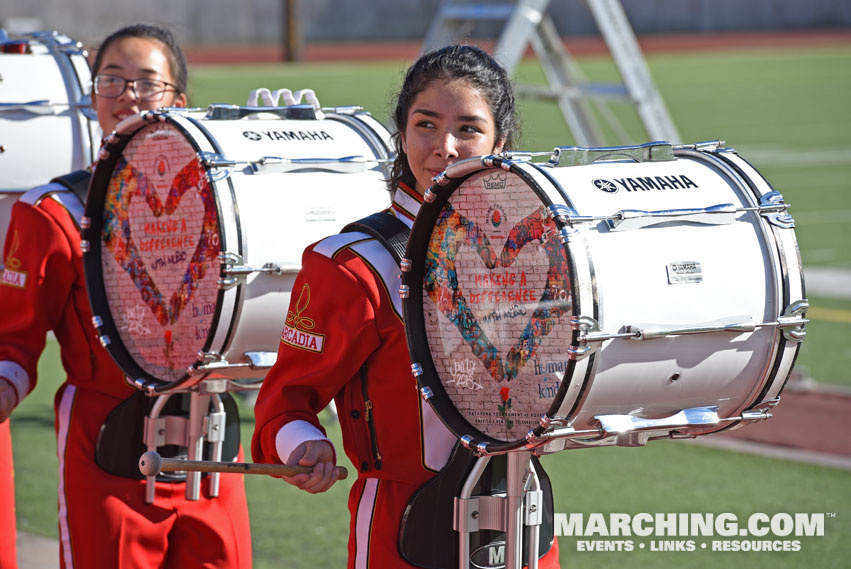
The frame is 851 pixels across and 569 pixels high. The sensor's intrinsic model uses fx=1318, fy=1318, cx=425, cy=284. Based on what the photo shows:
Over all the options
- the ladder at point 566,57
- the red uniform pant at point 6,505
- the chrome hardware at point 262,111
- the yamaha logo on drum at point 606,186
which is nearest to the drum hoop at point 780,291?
the yamaha logo on drum at point 606,186

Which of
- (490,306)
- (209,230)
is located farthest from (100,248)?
(490,306)

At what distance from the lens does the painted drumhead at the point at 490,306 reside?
230cm

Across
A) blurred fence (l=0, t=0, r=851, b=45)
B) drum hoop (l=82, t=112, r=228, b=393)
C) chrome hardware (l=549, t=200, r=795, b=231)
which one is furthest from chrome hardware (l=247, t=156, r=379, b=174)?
blurred fence (l=0, t=0, r=851, b=45)

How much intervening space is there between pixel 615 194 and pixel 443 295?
1.29ft

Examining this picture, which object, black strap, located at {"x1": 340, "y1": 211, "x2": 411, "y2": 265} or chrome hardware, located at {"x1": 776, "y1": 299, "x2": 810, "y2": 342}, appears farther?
black strap, located at {"x1": 340, "y1": 211, "x2": 411, "y2": 265}

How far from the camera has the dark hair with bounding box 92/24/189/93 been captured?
3648mm

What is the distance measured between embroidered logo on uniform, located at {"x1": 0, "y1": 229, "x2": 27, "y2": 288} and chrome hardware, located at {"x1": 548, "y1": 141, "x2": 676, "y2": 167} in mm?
1630

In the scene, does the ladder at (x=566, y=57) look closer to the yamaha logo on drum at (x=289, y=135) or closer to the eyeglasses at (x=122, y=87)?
the eyeglasses at (x=122, y=87)

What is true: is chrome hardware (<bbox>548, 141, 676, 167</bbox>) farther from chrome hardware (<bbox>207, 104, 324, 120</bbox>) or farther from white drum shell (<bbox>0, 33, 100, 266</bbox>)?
white drum shell (<bbox>0, 33, 100, 266</bbox>)

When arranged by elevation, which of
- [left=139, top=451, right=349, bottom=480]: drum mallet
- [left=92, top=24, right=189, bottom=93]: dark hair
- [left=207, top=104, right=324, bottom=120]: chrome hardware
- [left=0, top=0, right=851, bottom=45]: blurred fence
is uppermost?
[left=0, top=0, right=851, bottom=45]: blurred fence

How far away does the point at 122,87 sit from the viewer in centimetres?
356

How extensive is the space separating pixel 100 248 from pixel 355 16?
3975cm

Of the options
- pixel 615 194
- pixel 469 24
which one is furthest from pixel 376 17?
pixel 615 194

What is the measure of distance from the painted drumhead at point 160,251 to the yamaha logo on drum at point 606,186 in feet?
3.27
